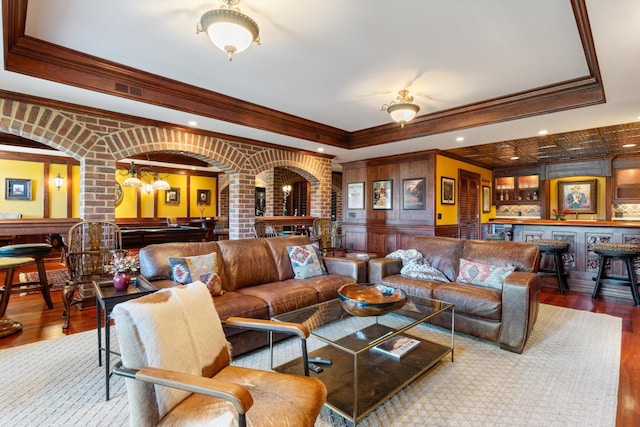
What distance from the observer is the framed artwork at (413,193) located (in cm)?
637

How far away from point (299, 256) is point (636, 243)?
4923 mm

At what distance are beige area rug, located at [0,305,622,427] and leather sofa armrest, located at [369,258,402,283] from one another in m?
0.89

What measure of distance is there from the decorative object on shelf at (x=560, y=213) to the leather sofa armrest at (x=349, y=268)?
6.11m

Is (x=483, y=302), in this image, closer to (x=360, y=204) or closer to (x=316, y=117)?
(x=316, y=117)

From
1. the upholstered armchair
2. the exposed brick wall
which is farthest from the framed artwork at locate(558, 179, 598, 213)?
the upholstered armchair

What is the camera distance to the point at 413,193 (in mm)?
6492

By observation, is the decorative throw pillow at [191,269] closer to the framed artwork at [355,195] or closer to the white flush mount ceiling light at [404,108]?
the white flush mount ceiling light at [404,108]

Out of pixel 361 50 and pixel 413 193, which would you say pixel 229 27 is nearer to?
pixel 361 50

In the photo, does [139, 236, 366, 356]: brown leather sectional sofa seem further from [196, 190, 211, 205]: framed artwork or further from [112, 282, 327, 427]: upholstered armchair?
[196, 190, 211, 205]: framed artwork

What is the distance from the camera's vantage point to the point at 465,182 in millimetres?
7445

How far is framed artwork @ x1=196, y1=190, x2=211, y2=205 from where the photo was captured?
1095 cm

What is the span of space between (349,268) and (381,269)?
0.37 m

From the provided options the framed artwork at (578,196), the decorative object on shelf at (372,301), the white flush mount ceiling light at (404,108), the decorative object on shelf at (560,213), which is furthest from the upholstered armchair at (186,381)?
the framed artwork at (578,196)

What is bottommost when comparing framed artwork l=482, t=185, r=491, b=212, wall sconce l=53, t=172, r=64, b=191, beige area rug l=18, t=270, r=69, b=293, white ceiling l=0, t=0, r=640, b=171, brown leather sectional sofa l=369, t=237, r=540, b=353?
beige area rug l=18, t=270, r=69, b=293
